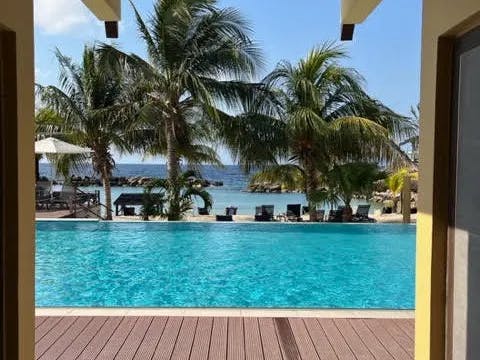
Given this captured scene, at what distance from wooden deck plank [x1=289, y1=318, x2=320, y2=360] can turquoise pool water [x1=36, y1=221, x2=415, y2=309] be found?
2.02 metres

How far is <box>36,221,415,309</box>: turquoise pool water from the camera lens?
621 cm

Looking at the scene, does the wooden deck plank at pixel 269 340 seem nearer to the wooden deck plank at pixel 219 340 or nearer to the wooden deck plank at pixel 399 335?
the wooden deck plank at pixel 219 340

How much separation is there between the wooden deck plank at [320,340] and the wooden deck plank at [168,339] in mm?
1112

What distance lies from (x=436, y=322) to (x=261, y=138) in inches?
422

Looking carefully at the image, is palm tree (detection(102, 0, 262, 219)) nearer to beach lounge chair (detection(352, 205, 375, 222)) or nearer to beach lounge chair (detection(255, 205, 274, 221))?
beach lounge chair (detection(255, 205, 274, 221))

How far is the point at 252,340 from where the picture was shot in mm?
3514

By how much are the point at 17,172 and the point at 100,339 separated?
6.25ft

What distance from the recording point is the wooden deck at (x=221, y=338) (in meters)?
3.24

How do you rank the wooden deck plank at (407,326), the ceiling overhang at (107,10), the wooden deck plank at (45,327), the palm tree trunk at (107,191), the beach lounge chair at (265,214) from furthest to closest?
1. the palm tree trunk at (107,191)
2. the beach lounge chair at (265,214)
3. the ceiling overhang at (107,10)
4. the wooden deck plank at (407,326)
5. the wooden deck plank at (45,327)

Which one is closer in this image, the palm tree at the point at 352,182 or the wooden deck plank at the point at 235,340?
the wooden deck plank at the point at 235,340

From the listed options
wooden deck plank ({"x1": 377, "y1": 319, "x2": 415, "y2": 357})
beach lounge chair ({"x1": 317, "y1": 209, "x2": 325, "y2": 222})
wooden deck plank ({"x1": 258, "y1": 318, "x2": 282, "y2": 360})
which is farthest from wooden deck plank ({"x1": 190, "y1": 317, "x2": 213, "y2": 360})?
beach lounge chair ({"x1": 317, "y1": 209, "x2": 325, "y2": 222})

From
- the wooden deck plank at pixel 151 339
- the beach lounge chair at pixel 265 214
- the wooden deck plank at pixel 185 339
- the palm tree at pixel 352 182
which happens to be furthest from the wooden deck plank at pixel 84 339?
the palm tree at pixel 352 182

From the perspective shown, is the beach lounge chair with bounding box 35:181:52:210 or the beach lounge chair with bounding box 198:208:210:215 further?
the beach lounge chair with bounding box 35:181:52:210

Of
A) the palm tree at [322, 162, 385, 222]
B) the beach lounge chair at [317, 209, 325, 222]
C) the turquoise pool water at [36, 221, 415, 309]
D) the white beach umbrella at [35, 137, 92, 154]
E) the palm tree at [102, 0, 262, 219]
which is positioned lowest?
the turquoise pool water at [36, 221, 415, 309]
